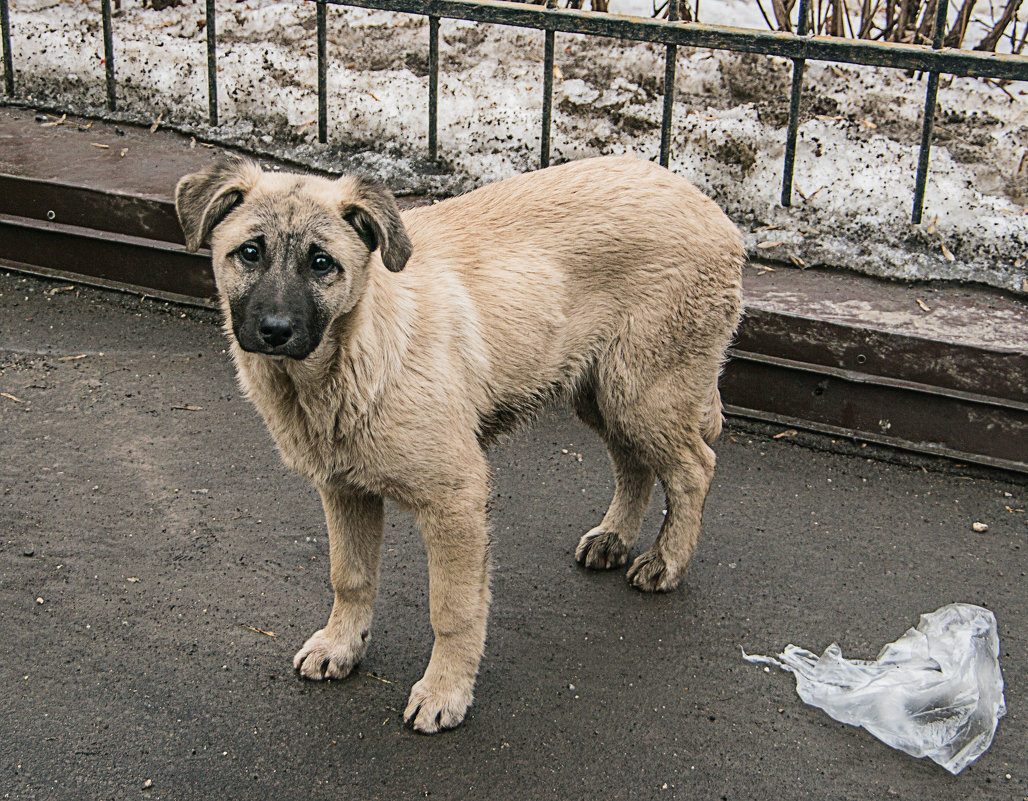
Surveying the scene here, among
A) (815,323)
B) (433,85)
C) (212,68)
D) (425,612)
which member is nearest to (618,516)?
(425,612)

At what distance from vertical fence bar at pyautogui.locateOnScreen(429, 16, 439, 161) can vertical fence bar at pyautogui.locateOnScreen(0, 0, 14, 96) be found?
9.27ft

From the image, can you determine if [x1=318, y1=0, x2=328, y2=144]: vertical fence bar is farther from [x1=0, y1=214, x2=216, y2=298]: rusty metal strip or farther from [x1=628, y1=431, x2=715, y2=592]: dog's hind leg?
[x1=628, y1=431, x2=715, y2=592]: dog's hind leg

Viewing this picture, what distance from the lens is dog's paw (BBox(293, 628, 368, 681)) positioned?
3.76 metres

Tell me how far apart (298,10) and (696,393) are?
514 centimetres

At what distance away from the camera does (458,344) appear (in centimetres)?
369

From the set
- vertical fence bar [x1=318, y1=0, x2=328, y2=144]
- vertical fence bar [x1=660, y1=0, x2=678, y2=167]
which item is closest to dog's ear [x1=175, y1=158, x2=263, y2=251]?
vertical fence bar [x1=660, y1=0, x2=678, y2=167]

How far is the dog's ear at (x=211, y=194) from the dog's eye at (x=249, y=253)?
201mm

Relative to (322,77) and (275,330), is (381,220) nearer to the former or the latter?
(275,330)

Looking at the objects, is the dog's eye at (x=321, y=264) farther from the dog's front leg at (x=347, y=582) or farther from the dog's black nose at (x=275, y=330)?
the dog's front leg at (x=347, y=582)

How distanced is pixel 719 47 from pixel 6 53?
461 cm

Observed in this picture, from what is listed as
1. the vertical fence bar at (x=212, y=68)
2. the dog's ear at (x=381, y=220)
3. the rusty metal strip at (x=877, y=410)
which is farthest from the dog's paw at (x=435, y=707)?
the vertical fence bar at (x=212, y=68)

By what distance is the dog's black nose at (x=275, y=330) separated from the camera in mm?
3057

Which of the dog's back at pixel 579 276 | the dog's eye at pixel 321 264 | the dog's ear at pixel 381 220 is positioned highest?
the dog's ear at pixel 381 220

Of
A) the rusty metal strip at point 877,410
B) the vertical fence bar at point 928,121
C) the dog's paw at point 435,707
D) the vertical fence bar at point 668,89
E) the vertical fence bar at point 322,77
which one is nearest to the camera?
the dog's paw at point 435,707
